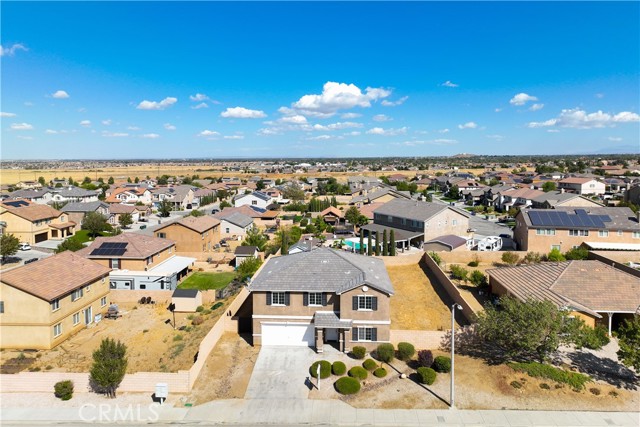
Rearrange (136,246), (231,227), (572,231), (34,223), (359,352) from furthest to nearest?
(231,227) → (34,223) → (572,231) → (136,246) → (359,352)

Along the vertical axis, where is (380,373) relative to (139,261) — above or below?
below

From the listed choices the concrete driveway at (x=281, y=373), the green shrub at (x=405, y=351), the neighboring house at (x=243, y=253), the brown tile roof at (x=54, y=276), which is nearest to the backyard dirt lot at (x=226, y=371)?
the concrete driveway at (x=281, y=373)

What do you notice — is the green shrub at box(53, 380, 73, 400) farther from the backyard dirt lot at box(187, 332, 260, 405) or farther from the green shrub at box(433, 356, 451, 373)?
the green shrub at box(433, 356, 451, 373)

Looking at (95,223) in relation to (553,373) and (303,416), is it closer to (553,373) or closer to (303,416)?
(303,416)

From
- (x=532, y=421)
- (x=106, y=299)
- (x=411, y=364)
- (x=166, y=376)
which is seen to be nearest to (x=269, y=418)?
(x=166, y=376)

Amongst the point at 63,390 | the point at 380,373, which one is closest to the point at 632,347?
the point at 380,373

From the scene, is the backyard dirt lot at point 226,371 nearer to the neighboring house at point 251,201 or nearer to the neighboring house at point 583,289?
the neighboring house at point 583,289
